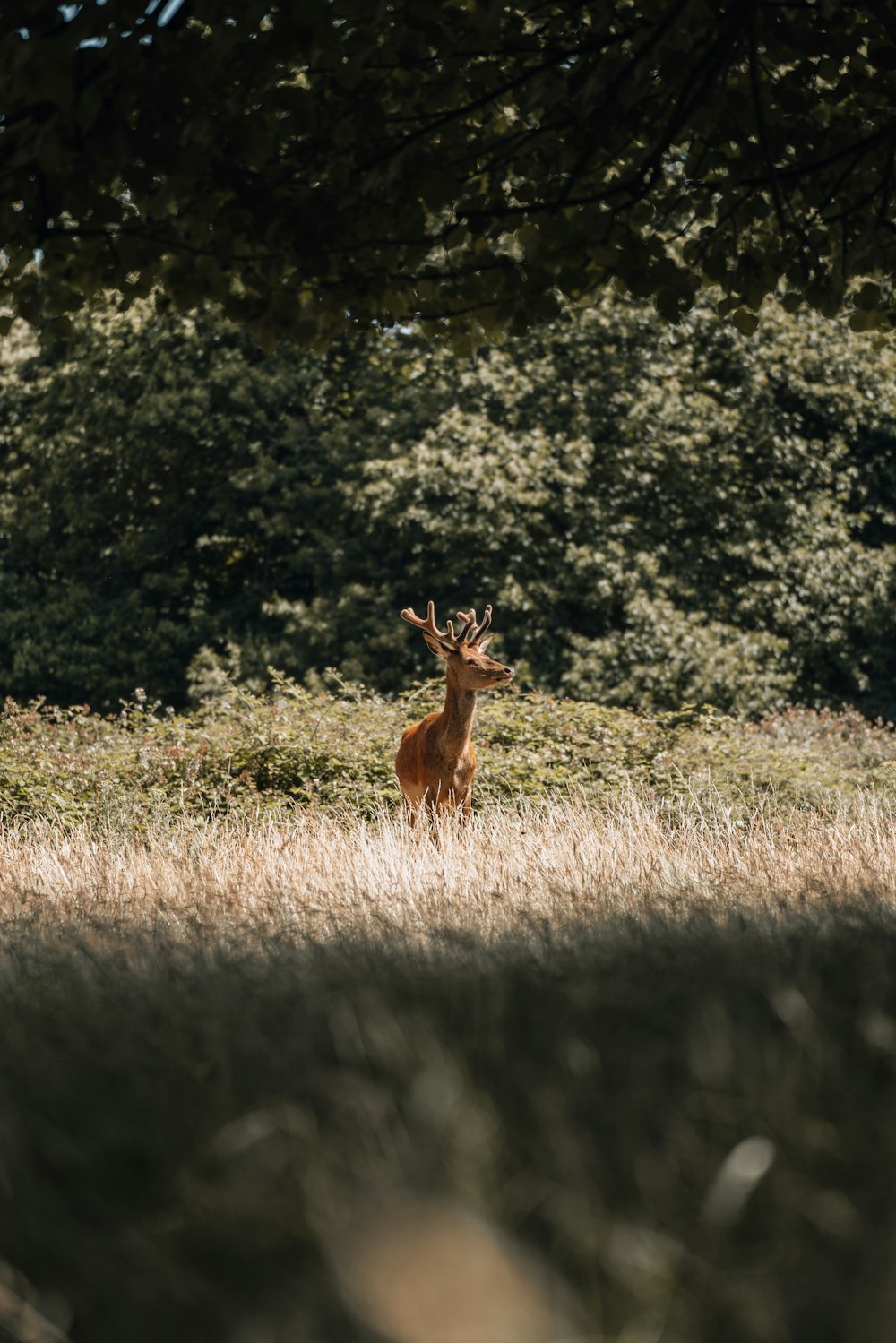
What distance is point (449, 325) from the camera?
301 inches

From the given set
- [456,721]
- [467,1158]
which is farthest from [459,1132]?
[456,721]

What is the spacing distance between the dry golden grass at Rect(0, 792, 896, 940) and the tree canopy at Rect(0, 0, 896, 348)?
2750 millimetres

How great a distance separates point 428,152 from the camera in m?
6.54

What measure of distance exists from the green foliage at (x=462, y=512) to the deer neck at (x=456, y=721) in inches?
396

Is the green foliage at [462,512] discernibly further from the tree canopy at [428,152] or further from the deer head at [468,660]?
the tree canopy at [428,152]

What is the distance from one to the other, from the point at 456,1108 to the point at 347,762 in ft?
30.9

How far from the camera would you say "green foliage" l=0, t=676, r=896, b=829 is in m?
11.0

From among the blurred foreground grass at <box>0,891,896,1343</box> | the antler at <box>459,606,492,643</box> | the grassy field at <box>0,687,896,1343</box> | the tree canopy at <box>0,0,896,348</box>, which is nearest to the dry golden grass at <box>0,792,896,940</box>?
the grassy field at <box>0,687,896,1343</box>

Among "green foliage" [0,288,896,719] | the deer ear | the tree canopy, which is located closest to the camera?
the tree canopy

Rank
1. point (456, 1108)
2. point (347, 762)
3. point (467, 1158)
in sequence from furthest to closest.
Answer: point (347, 762), point (456, 1108), point (467, 1158)

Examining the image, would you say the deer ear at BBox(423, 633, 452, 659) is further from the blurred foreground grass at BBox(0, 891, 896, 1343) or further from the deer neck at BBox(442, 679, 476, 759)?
the blurred foreground grass at BBox(0, 891, 896, 1343)

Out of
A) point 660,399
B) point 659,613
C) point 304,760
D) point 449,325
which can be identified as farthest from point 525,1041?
point 660,399

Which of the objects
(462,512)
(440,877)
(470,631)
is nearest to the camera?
(440,877)

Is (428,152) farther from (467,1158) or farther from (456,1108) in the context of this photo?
(467,1158)
